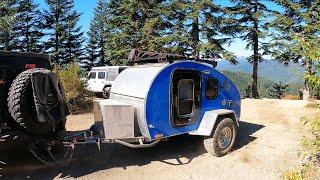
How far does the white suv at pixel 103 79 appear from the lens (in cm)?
2601

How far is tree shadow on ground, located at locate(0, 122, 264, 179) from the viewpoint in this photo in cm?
821

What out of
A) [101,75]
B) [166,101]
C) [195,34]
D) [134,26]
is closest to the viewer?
[166,101]

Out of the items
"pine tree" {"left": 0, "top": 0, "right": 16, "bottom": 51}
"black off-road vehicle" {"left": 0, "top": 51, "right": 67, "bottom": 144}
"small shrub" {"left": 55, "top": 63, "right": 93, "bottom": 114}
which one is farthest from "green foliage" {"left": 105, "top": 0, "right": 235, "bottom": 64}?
"black off-road vehicle" {"left": 0, "top": 51, "right": 67, "bottom": 144}

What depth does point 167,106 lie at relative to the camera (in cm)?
879

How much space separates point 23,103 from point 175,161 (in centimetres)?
401

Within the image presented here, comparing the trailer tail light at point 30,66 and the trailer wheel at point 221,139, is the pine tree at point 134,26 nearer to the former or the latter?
the trailer wheel at point 221,139

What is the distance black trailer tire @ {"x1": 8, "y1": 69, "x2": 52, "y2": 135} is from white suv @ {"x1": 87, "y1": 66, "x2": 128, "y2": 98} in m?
18.4

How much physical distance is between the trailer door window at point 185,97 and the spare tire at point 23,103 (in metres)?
3.26

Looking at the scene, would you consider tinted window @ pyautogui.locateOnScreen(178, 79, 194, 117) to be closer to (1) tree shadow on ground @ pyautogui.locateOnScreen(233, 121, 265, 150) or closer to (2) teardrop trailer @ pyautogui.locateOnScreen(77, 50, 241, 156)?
(2) teardrop trailer @ pyautogui.locateOnScreen(77, 50, 241, 156)

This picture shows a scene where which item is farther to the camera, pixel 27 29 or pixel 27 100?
pixel 27 29

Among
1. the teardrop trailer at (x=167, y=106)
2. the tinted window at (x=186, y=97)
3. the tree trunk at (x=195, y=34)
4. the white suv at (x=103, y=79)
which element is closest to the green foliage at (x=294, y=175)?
the teardrop trailer at (x=167, y=106)

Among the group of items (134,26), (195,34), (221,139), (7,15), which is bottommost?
(221,139)

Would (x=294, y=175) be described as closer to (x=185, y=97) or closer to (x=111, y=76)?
(x=185, y=97)

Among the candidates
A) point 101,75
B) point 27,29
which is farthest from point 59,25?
point 101,75
